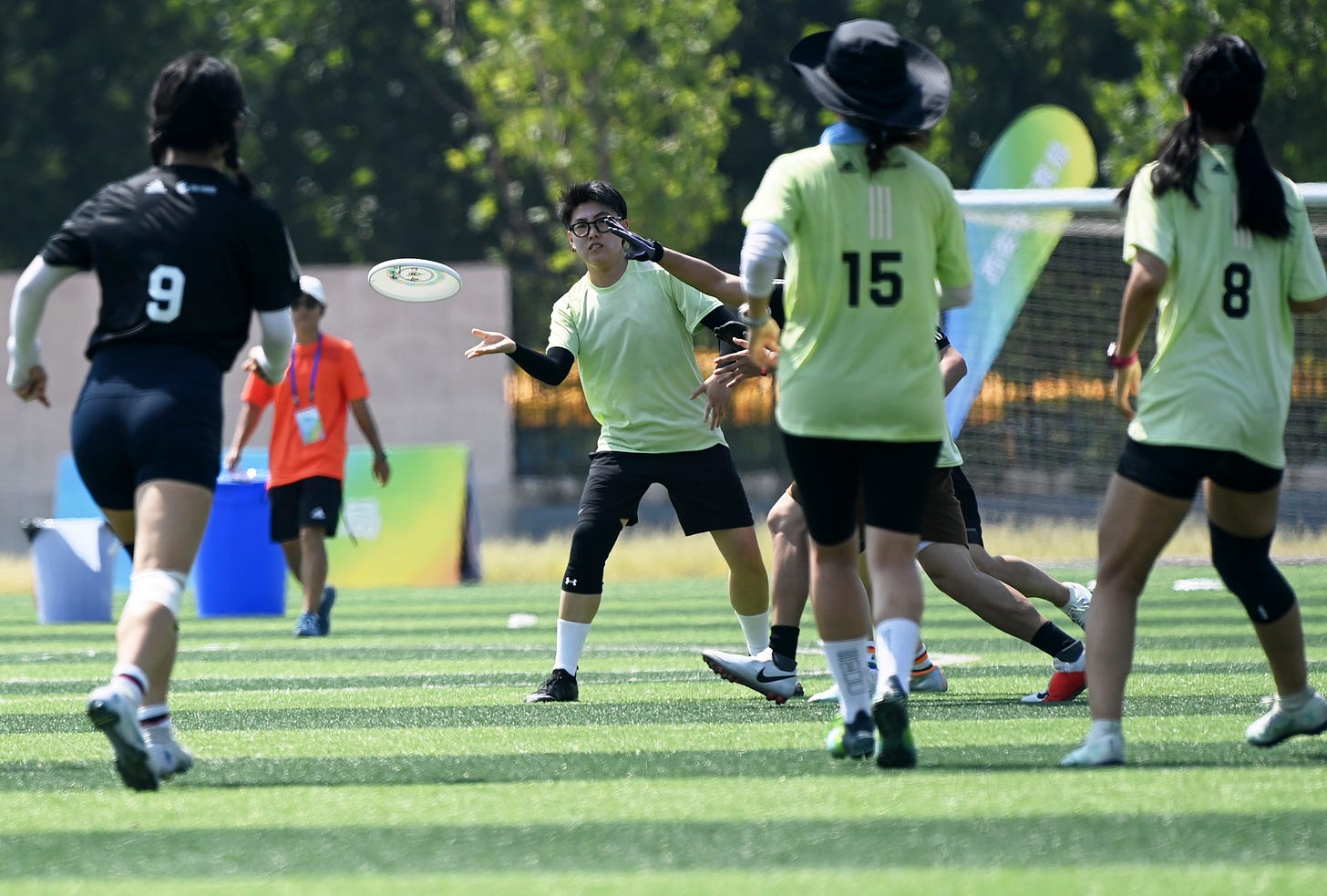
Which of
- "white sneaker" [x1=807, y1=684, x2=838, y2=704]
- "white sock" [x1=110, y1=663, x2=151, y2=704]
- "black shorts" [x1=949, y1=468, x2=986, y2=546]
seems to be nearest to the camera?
"white sock" [x1=110, y1=663, x2=151, y2=704]

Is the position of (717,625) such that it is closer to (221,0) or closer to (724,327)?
(724,327)

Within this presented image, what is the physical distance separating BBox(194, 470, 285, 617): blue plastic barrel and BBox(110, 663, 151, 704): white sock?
31.7 ft

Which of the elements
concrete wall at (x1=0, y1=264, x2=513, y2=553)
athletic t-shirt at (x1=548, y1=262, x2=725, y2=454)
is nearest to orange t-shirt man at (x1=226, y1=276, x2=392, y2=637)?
athletic t-shirt at (x1=548, y1=262, x2=725, y2=454)

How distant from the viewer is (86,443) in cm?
557

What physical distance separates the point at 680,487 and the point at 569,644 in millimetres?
725

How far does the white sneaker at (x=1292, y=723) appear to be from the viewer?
19.6 ft

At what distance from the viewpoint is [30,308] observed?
5551 millimetres

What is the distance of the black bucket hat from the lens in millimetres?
5609

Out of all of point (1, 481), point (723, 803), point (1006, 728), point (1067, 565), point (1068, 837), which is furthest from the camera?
point (1, 481)

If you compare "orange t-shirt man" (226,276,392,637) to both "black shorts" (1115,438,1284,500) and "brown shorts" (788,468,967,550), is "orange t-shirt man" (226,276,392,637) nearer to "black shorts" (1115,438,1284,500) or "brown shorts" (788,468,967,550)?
"brown shorts" (788,468,967,550)

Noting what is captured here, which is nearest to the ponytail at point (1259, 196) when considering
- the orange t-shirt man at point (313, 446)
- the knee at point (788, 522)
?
the knee at point (788, 522)

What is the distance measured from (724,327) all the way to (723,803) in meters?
3.00

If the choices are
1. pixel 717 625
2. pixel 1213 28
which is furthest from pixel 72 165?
pixel 717 625

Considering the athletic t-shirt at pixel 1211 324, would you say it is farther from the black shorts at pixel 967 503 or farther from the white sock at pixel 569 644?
the white sock at pixel 569 644
